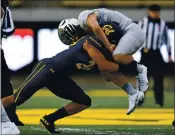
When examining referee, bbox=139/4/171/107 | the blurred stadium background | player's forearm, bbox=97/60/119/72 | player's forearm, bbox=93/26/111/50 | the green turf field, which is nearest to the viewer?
player's forearm, bbox=93/26/111/50

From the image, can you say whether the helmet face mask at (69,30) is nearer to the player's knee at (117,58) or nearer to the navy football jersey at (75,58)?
the navy football jersey at (75,58)

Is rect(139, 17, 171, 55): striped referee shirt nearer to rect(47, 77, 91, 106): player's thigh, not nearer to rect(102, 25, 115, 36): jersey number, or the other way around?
rect(102, 25, 115, 36): jersey number

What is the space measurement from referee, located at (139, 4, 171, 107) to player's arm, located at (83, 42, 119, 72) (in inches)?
140

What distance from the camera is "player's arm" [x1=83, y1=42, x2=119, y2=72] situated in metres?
7.17

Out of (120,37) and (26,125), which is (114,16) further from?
(26,125)

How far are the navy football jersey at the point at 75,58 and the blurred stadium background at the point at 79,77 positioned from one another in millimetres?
823

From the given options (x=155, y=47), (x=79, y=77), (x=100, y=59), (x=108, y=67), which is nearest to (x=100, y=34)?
(x=100, y=59)

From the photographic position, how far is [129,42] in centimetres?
720

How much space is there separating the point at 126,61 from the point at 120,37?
10.4 inches

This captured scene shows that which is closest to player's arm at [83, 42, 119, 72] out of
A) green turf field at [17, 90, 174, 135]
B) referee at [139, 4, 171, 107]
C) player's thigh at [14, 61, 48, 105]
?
player's thigh at [14, 61, 48, 105]

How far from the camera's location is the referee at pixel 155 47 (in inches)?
428

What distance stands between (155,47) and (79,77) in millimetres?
4069

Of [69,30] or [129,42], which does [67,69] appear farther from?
[129,42]

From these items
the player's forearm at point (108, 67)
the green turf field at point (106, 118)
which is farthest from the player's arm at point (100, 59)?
the green turf field at point (106, 118)
